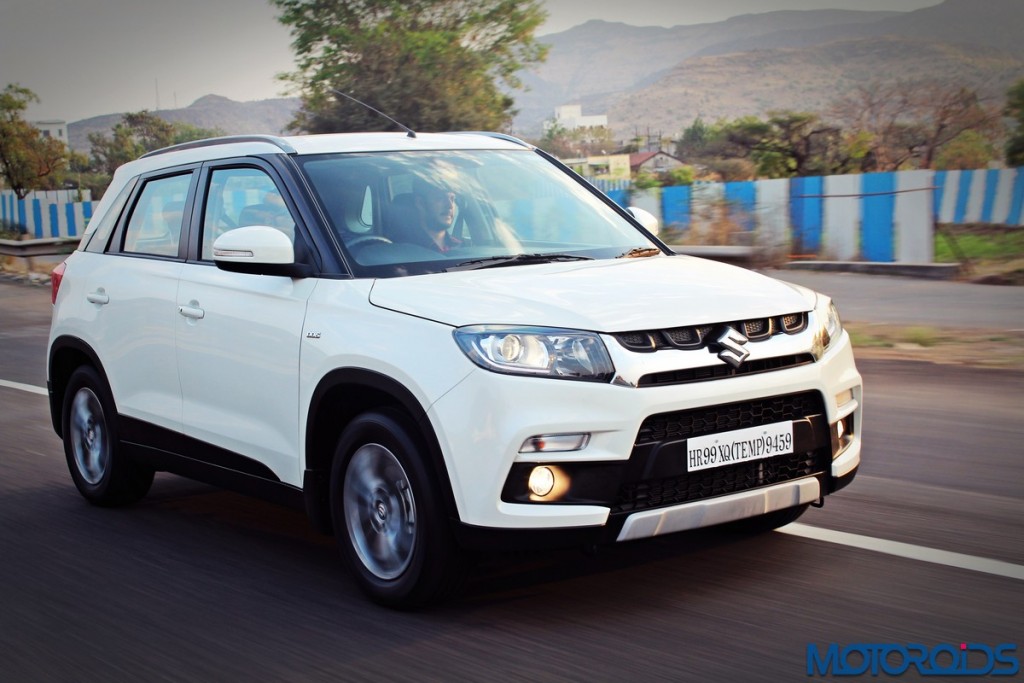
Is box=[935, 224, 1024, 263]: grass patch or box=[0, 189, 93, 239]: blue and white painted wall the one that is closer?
box=[935, 224, 1024, 263]: grass patch

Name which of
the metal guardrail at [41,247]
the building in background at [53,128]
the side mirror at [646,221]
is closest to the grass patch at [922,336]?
the side mirror at [646,221]

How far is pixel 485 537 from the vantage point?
406 centimetres

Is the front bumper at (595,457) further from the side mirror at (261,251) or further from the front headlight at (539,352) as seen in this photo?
the side mirror at (261,251)

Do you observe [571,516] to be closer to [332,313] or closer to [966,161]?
[332,313]

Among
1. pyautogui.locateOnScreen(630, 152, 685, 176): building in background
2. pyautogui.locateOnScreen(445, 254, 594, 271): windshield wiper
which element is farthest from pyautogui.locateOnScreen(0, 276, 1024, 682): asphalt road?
pyautogui.locateOnScreen(630, 152, 685, 176): building in background

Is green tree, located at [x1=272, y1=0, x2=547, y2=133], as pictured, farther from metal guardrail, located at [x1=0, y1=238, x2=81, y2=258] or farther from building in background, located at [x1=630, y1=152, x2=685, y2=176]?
building in background, located at [x1=630, y1=152, x2=685, y2=176]

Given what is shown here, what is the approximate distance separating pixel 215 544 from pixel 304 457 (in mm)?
1141

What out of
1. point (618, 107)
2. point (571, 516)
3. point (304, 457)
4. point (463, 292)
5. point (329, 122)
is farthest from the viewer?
point (618, 107)

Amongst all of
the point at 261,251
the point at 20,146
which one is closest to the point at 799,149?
the point at 261,251

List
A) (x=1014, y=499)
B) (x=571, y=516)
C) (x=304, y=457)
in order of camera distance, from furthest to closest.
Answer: (x=1014, y=499), (x=304, y=457), (x=571, y=516)

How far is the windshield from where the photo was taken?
16.2 ft

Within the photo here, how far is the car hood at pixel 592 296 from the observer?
13.5 feet

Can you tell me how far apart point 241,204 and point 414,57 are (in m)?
37.1

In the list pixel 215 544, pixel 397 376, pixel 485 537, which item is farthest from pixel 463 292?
pixel 215 544
